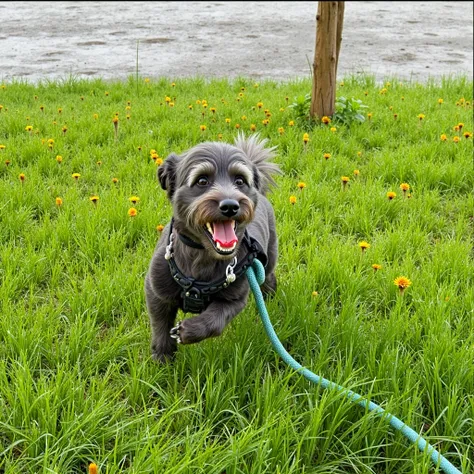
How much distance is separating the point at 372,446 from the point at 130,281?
1.72m

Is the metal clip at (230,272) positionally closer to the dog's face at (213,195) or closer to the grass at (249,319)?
the dog's face at (213,195)

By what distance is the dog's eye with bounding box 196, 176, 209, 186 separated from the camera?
2.49 meters

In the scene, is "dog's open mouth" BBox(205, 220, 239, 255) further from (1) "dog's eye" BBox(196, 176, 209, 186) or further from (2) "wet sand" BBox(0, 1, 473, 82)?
(2) "wet sand" BBox(0, 1, 473, 82)

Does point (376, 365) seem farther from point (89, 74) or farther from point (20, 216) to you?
point (89, 74)

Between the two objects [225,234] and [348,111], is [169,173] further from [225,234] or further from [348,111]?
[348,111]

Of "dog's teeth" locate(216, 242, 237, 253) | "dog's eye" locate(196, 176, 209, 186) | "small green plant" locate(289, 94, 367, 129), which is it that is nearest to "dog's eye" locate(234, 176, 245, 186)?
"dog's eye" locate(196, 176, 209, 186)

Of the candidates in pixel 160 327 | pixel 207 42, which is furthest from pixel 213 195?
pixel 207 42

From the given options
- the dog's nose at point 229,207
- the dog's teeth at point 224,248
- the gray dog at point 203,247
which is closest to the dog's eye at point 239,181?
the gray dog at point 203,247

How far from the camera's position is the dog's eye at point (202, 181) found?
2486mm

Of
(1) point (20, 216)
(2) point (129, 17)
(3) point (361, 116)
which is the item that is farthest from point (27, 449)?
(2) point (129, 17)

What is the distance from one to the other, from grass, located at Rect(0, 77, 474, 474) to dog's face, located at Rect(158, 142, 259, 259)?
1.89 ft

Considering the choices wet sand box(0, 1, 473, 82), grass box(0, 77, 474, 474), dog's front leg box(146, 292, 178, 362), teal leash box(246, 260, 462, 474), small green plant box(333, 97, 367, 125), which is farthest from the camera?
wet sand box(0, 1, 473, 82)

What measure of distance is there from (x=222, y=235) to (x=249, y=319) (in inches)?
28.0

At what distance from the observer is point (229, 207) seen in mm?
2291
